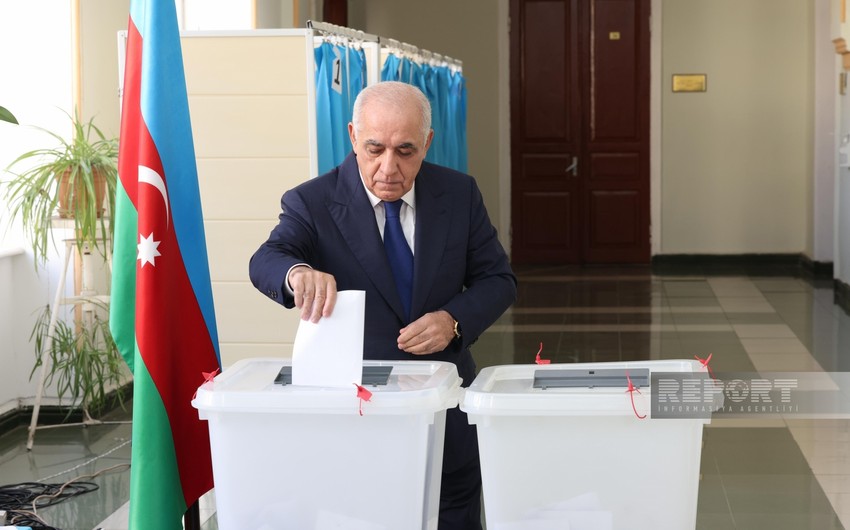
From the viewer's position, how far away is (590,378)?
1.82 meters

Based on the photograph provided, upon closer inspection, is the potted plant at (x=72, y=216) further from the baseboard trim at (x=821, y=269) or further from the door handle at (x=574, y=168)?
the baseboard trim at (x=821, y=269)

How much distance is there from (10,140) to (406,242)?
3.64 m

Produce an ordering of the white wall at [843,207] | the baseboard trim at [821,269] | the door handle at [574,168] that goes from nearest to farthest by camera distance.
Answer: the white wall at [843,207] → the baseboard trim at [821,269] → the door handle at [574,168]

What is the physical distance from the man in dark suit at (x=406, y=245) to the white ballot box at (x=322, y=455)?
41 centimetres

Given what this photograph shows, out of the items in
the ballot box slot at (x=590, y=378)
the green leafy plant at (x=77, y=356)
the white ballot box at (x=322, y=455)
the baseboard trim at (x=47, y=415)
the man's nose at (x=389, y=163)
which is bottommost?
the baseboard trim at (x=47, y=415)

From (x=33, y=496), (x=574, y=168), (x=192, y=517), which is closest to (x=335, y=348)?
(x=192, y=517)

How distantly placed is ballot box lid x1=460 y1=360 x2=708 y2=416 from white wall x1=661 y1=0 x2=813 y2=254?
9.83m

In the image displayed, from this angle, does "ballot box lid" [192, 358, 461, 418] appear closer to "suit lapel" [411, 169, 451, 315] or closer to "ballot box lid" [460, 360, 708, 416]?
"ballot box lid" [460, 360, 708, 416]

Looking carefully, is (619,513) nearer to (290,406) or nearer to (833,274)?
(290,406)

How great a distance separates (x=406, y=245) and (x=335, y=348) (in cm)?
64

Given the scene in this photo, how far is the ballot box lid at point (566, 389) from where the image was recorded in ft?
5.63

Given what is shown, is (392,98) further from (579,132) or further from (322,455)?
(579,132)

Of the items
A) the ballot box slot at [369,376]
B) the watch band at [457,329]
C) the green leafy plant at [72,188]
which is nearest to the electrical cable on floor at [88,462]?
the green leafy plant at [72,188]

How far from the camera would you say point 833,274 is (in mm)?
10258
